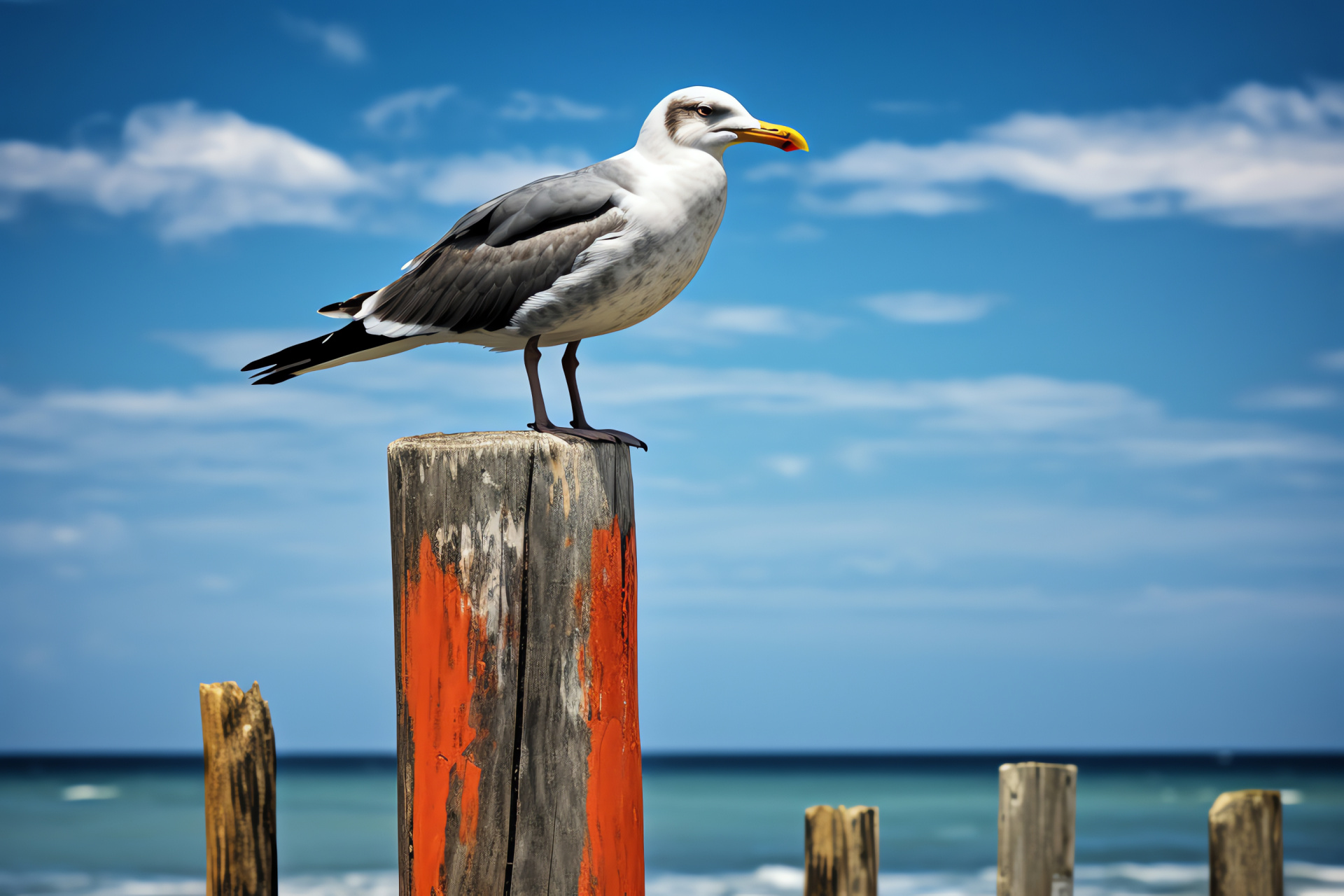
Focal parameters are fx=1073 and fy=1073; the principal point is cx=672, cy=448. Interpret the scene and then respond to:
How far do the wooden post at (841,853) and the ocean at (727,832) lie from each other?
1474 cm

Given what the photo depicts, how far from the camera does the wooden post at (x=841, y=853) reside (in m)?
5.66

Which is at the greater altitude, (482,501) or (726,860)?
(482,501)

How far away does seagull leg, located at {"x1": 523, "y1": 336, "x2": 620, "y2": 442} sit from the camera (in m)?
3.20

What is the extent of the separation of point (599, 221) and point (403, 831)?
2.04 m

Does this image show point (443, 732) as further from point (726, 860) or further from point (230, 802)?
point (726, 860)

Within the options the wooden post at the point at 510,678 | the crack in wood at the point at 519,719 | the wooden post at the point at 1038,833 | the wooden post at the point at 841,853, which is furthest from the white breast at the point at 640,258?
the wooden post at the point at 841,853

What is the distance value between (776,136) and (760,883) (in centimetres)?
1914

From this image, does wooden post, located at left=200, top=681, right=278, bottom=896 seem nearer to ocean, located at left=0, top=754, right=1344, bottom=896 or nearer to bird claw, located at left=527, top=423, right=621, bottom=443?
bird claw, located at left=527, top=423, right=621, bottom=443

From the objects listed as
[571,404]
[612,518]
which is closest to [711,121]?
[571,404]

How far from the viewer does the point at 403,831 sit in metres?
2.82

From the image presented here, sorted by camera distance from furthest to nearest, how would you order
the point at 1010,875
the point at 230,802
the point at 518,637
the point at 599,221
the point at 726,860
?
the point at 726,860, the point at 1010,875, the point at 230,802, the point at 599,221, the point at 518,637

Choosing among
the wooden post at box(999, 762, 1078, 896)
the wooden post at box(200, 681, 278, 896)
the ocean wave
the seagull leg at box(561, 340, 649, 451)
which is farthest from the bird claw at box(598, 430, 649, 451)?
the ocean wave

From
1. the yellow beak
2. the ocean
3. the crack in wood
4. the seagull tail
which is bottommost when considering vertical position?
the ocean

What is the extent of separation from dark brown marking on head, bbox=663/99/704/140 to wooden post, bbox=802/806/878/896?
361 centimetres
